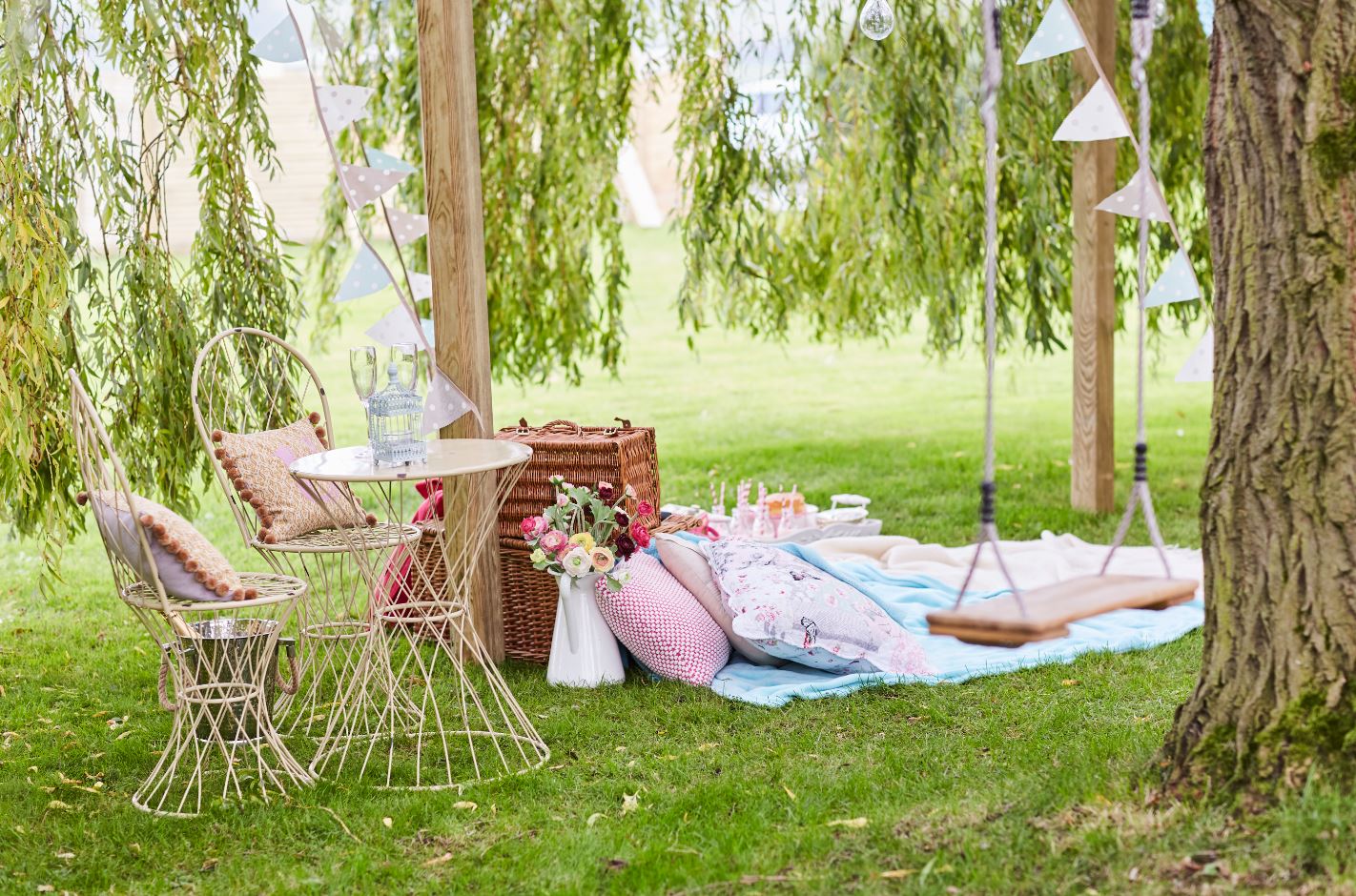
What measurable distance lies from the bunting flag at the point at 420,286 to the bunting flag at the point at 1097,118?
1.73 metres

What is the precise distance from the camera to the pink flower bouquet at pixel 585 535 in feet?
12.2

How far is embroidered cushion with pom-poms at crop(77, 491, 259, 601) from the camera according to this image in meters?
2.92

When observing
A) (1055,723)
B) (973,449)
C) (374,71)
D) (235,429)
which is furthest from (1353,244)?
(973,449)

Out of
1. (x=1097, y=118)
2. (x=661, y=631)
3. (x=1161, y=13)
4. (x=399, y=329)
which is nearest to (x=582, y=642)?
(x=661, y=631)

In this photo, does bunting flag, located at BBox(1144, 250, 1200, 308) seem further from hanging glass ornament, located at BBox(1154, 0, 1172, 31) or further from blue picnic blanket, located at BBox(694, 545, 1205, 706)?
hanging glass ornament, located at BBox(1154, 0, 1172, 31)

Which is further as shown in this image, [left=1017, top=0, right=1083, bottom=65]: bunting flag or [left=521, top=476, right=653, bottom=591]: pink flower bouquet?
[left=521, top=476, right=653, bottom=591]: pink flower bouquet

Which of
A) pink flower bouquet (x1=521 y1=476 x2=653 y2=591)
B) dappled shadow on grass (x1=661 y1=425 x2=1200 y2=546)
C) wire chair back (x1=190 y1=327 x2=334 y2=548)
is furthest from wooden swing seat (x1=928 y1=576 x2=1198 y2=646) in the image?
dappled shadow on grass (x1=661 y1=425 x2=1200 y2=546)

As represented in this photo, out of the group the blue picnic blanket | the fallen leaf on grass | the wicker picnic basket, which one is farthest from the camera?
the wicker picnic basket

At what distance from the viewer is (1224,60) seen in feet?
8.07

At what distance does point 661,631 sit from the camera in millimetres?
3752

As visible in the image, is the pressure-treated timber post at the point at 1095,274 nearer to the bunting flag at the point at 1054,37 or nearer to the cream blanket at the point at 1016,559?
the cream blanket at the point at 1016,559

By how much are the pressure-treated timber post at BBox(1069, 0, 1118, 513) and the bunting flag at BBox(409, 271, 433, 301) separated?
111 inches

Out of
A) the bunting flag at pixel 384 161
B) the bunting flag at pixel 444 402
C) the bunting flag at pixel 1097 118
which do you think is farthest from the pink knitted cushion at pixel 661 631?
the bunting flag at pixel 1097 118

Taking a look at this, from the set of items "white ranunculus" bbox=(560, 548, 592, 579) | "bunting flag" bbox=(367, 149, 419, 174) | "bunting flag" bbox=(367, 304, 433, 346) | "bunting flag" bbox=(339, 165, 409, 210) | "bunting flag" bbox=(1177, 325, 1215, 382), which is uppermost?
"bunting flag" bbox=(367, 149, 419, 174)
